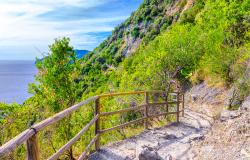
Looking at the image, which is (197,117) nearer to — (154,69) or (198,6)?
(154,69)

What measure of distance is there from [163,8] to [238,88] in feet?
207

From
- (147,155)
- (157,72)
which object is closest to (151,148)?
(147,155)

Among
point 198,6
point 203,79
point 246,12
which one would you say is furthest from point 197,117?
point 198,6

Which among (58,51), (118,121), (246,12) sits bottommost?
(118,121)

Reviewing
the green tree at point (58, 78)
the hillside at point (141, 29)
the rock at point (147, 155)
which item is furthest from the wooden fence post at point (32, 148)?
the hillside at point (141, 29)

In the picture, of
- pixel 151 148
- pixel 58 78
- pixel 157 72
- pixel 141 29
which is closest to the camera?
pixel 151 148

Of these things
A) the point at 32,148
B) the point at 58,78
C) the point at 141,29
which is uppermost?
the point at 141,29

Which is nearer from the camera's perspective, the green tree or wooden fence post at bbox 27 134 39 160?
wooden fence post at bbox 27 134 39 160

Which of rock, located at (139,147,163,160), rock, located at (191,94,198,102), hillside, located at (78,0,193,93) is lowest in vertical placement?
rock, located at (191,94,198,102)

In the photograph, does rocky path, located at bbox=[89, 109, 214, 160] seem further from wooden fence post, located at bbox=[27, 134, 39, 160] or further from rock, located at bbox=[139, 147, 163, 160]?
wooden fence post, located at bbox=[27, 134, 39, 160]

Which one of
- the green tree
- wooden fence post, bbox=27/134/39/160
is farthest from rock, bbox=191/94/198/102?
wooden fence post, bbox=27/134/39/160

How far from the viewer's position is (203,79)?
1953cm

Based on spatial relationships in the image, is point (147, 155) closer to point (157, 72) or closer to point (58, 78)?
point (58, 78)

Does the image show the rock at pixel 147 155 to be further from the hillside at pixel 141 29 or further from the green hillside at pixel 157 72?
the hillside at pixel 141 29
